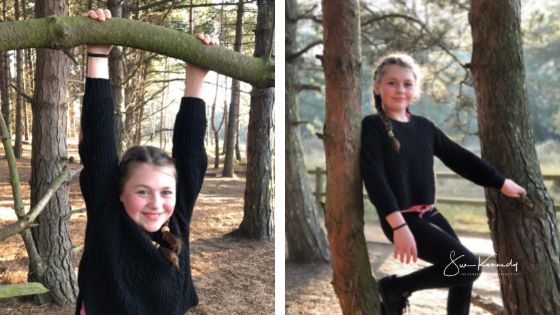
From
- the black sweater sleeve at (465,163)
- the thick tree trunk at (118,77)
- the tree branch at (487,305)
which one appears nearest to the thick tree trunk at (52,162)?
the thick tree trunk at (118,77)

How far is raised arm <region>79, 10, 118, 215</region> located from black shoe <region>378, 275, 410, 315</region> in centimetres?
86

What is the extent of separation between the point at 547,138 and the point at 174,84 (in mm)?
1128

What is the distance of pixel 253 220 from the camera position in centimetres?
199

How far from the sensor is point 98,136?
143 cm

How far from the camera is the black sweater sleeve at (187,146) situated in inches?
62.6

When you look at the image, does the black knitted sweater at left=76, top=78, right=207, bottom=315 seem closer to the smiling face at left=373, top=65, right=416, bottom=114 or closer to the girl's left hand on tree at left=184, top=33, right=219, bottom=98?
the girl's left hand on tree at left=184, top=33, right=219, bottom=98

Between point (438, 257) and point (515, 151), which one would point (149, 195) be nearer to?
point (438, 257)

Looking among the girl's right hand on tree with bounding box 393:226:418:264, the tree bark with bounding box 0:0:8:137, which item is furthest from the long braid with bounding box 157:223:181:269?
the girl's right hand on tree with bounding box 393:226:418:264

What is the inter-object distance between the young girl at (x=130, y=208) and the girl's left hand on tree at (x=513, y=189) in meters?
0.92

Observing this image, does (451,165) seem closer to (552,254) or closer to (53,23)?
(552,254)

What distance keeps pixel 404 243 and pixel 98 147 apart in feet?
2.93

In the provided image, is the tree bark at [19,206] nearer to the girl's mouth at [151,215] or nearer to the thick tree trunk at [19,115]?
the thick tree trunk at [19,115]

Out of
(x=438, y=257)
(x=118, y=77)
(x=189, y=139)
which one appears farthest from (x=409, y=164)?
A: (x=118, y=77)

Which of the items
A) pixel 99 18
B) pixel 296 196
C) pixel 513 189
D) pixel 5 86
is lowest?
pixel 296 196
